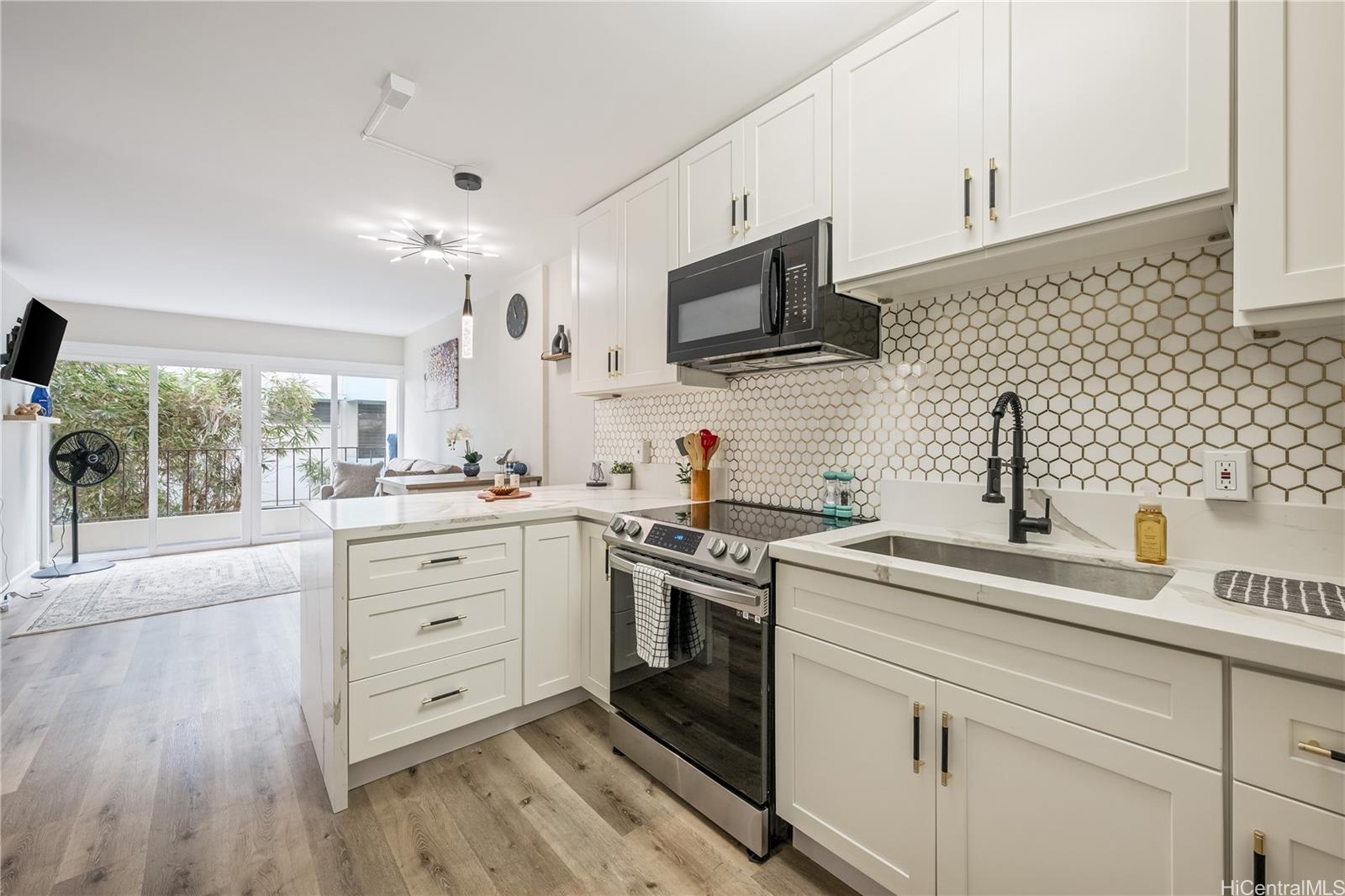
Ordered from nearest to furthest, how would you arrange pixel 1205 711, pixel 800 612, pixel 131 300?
pixel 1205 711
pixel 800 612
pixel 131 300

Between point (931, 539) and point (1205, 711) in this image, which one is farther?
point (931, 539)

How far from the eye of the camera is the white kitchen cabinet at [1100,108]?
1.11m

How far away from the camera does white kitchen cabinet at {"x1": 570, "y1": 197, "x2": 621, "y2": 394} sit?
2773 millimetres

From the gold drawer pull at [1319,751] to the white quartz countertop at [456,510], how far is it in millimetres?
1821

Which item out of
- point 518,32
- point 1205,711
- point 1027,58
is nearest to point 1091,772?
point 1205,711

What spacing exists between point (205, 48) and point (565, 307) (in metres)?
2.23

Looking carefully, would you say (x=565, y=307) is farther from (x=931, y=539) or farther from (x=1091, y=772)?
(x=1091, y=772)

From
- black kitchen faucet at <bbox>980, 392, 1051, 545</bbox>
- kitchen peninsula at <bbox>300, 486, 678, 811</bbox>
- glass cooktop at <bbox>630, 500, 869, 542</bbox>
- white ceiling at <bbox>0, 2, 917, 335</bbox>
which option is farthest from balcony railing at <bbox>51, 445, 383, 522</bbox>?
black kitchen faucet at <bbox>980, 392, 1051, 545</bbox>

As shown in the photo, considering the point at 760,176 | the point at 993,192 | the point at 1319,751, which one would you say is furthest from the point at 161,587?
the point at 1319,751

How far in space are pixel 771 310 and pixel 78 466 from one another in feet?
21.1

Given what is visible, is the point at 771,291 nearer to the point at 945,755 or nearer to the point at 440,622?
the point at 945,755

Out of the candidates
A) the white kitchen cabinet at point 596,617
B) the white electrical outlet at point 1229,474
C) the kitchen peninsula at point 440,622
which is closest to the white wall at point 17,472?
the kitchen peninsula at point 440,622

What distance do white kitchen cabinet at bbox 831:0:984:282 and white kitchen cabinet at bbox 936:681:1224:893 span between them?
1170 millimetres

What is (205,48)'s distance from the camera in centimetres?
184
